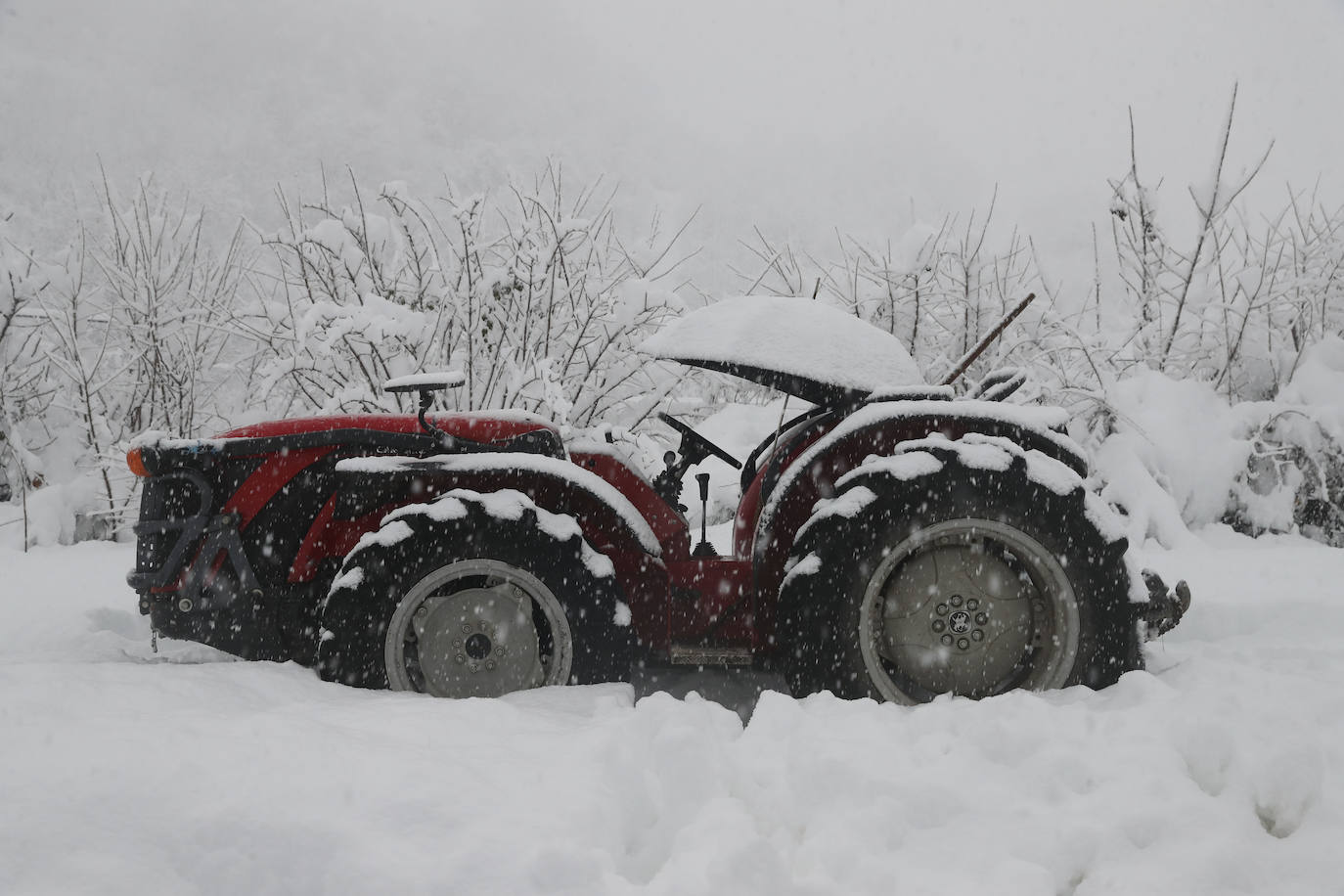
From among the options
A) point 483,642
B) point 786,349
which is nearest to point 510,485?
point 483,642

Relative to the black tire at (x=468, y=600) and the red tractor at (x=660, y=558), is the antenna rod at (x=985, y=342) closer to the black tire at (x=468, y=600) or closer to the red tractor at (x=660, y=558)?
the red tractor at (x=660, y=558)

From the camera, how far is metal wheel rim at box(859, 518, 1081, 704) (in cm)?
254

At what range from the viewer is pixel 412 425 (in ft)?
9.64

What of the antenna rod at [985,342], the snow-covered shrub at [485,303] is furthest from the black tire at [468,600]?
the snow-covered shrub at [485,303]

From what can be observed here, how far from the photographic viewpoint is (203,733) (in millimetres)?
1875

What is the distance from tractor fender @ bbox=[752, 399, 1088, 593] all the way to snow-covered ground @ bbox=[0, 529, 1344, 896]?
553mm

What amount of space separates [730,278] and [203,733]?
32.3m

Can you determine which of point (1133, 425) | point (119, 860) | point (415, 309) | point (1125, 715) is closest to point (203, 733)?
point (119, 860)

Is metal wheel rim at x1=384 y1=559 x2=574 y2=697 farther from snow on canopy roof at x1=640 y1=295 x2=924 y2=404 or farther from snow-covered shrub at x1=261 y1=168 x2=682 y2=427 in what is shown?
snow-covered shrub at x1=261 y1=168 x2=682 y2=427

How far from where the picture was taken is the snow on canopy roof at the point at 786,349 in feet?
9.16

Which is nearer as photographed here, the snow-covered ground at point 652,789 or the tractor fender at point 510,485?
the snow-covered ground at point 652,789

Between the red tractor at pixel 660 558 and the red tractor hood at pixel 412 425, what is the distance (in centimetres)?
2

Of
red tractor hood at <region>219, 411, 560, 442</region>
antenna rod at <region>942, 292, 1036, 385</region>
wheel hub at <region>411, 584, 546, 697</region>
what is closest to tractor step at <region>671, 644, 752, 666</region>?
wheel hub at <region>411, 584, 546, 697</region>

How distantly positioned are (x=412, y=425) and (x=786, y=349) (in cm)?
127
